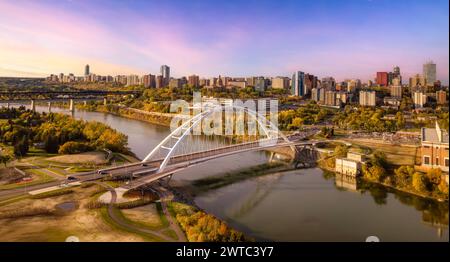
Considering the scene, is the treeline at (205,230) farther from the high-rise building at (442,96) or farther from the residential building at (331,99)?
the residential building at (331,99)

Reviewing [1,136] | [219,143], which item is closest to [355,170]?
[219,143]

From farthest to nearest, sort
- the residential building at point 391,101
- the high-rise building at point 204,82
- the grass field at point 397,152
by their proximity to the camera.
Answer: the high-rise building at point 204,82, the residential building at point 391,101, the grass field at point 397,152

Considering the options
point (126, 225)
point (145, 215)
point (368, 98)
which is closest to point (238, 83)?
point (368, 98)

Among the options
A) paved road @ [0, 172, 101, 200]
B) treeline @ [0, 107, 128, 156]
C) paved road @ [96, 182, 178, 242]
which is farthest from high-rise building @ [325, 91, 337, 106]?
paved road @ [96, 182, 178, 242]

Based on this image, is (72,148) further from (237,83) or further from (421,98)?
(237,83)

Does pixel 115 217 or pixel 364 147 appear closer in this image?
pixel 115 217

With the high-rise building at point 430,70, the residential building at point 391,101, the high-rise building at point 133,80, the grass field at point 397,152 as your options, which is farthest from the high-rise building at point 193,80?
the high-rise building at point 430,70
